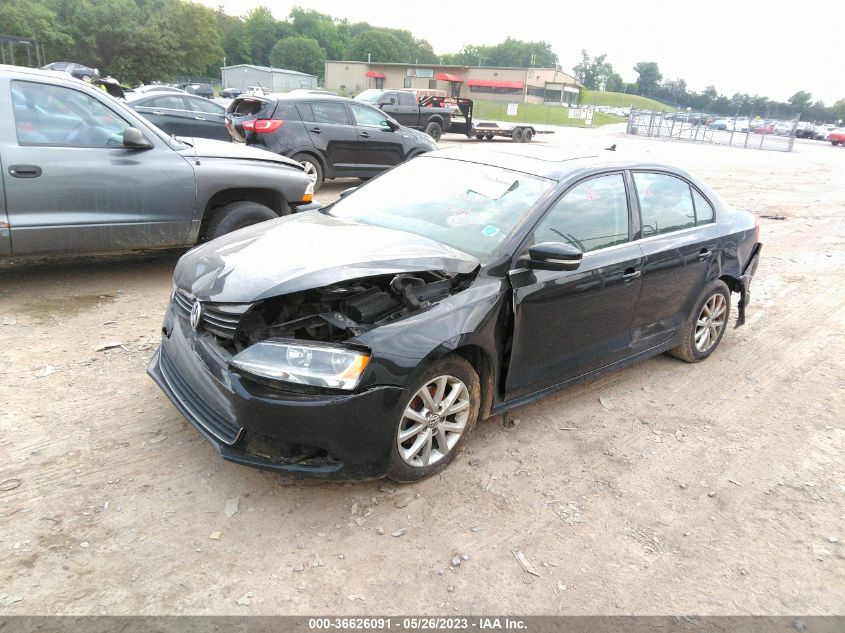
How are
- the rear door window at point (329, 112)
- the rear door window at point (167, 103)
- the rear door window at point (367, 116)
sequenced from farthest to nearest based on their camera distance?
the rear door window at point (167, 103) → the rear door window at point (367, 116) → the rear door window at point (329, 112)

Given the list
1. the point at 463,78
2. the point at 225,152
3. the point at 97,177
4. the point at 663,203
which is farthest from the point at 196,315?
the point at 463,78

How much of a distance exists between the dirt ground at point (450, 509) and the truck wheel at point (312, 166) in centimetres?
619

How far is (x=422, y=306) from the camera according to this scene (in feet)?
10.1

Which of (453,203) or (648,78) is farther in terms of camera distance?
(648,78)

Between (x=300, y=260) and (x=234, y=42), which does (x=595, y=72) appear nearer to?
(x=234, y=42)

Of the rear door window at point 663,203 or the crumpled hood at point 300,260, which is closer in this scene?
the crumpled hood at point 300,260

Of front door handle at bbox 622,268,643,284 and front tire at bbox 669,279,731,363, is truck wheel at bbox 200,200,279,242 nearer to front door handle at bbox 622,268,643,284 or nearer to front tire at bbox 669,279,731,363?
front door handle at bbox 622,268,643,284

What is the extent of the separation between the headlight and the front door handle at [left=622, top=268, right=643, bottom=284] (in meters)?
2.02

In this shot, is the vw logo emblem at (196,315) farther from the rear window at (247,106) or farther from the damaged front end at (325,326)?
the rear window at (247,106)

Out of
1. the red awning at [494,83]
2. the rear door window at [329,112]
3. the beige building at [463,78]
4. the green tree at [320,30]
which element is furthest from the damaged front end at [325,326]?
the green tree at [320,30]

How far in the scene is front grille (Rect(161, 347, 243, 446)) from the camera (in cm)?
282

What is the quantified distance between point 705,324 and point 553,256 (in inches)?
90.9

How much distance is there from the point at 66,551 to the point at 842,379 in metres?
5.45

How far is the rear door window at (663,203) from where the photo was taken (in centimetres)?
426
